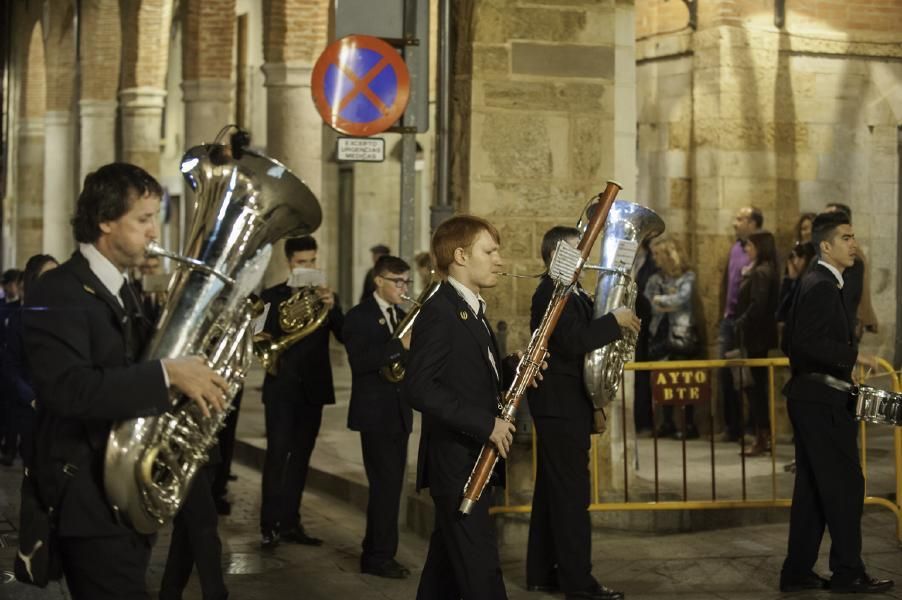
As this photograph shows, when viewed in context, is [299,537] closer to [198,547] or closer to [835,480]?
[198,547]

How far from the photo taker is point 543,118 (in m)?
9.74

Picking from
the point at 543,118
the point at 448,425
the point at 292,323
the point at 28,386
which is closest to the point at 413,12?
the point at 543,118

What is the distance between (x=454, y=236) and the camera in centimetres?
566

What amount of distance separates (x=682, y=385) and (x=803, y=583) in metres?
2.06

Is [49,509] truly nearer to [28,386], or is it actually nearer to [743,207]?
[28,386]

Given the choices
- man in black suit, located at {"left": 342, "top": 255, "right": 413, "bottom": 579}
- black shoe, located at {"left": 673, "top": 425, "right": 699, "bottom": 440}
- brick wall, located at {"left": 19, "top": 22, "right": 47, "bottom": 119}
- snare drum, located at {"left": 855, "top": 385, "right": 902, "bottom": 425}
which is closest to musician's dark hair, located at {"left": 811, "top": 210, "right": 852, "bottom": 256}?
snare drum, located at {"left": 855, "top": 385, "right": 902, "bottom": 425}

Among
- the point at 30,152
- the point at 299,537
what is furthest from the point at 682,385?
the point at 30,152

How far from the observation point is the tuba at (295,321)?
8.97 m

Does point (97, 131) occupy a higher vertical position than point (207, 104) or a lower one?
higher

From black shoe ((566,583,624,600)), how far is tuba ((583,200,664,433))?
0.79 meters

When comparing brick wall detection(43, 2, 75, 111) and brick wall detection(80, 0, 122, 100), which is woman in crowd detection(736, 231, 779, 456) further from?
brick wall detection(43, 2, 75, 111)

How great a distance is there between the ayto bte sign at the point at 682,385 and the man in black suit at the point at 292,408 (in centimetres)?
198

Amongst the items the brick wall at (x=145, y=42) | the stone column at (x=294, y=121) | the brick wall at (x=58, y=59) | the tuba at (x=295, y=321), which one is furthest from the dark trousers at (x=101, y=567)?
the brick wall at (x=58, y=59)

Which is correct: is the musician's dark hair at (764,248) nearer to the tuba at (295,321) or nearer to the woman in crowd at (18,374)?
the tuba at (295,321)
